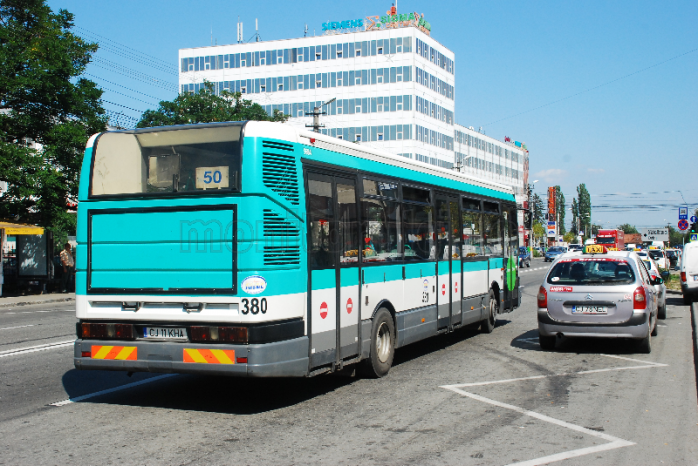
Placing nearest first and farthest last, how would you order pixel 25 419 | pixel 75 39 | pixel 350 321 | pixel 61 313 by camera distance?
pixel 25 419
pixel 350 321
pixel 61 313
pixel 75 39

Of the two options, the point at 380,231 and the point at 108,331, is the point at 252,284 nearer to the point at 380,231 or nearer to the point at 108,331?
the point at 108,331

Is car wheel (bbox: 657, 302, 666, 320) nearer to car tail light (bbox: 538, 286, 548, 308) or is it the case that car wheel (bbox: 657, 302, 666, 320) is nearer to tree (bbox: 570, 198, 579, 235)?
car tail light (bbox: 538, 286, 548, 308)

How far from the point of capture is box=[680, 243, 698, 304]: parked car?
22.6 metres

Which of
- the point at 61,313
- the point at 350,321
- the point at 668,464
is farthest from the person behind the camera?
the point at 61,313

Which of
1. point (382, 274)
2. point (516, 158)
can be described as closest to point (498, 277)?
point (382, 274)

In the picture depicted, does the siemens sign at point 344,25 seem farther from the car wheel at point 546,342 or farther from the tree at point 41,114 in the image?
the car wheel at point 546,342

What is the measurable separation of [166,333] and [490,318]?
8842 millimetres

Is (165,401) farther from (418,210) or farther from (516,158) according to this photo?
(516,158)

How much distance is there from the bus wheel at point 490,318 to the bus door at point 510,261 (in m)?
0.45

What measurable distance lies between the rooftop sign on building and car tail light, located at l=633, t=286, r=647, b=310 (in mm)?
59740

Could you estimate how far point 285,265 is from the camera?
23.6ft

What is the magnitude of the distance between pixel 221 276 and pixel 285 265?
655 millimetres

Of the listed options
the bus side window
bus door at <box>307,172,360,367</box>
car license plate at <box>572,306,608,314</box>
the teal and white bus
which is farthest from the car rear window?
the bus side window

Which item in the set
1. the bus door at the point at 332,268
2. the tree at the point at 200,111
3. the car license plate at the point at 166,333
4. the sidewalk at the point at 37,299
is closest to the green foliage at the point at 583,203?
the tree at the point at 200,111
